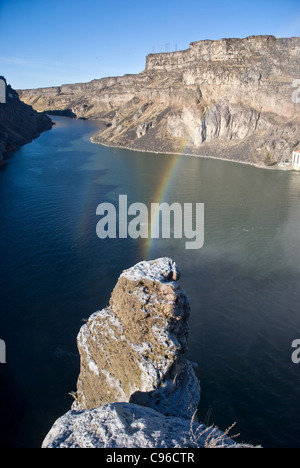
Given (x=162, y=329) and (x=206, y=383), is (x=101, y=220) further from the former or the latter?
(x=162, y=329)

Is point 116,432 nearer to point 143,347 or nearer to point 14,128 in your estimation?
point 143,347

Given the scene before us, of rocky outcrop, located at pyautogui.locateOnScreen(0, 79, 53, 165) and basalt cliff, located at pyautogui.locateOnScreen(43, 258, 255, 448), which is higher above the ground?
rocky outcrop, located at pyautogui.locateOnScreen(0, 79, 53, 165)

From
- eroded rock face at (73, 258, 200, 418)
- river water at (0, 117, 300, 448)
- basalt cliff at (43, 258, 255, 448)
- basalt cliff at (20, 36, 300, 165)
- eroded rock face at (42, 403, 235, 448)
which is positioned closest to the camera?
eroded rock face at (42, 403, 235, 448)

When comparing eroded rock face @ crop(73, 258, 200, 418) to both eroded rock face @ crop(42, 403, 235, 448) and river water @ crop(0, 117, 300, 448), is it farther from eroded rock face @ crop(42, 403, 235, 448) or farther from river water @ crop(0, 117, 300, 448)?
river water @ crop(0, 117, 300, 448)

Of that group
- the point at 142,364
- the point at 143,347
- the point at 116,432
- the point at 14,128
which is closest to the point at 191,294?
the point at 143,347

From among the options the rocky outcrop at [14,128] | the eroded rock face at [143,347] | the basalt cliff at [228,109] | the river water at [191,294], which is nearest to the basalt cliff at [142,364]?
the eroded rock face at [143,347]

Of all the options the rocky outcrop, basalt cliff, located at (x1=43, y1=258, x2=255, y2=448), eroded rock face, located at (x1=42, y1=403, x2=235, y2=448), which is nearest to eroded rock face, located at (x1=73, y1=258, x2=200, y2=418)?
basalt cliff, located at (x1=43, y1=258, x2=255, y2=448)

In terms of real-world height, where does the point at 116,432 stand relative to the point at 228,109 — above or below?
below

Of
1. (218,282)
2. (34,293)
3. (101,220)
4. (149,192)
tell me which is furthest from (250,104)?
(34,293)
